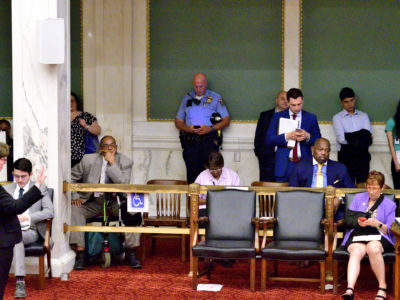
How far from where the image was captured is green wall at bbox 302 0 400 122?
10906 mm

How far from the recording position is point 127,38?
11.1 m

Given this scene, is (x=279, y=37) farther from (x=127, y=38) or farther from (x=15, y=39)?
(x=15, y=39)

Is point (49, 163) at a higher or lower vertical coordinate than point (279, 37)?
lower

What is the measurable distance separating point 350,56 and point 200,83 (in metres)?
2.13

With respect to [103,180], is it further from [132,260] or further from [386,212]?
[386,212]

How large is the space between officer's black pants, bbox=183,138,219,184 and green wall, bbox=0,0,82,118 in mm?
1858

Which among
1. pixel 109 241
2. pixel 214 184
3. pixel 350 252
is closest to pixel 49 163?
pixel 109 241

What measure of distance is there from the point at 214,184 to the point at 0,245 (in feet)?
11.9

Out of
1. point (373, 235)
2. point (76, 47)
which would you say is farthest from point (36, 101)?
point (373, 235)

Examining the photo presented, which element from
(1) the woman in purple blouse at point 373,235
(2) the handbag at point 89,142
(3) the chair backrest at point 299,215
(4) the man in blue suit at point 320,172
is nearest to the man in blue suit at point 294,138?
(4) the man in blue suit at point 320,172

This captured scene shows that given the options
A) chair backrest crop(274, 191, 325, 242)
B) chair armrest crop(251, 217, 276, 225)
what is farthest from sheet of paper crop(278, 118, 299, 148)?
chair armrest crop(251, 217, 276, 225)

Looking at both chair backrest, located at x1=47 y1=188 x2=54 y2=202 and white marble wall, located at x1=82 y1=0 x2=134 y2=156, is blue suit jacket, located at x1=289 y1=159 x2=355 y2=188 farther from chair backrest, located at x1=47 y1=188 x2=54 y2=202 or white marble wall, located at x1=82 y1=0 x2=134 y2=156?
white marble wall, located at x1=82 y1=0 x2=134 y2=156

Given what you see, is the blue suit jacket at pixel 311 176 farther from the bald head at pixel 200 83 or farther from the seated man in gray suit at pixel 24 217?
the seated man in gray suit at pixel 24 217

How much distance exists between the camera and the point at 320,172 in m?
8.66
